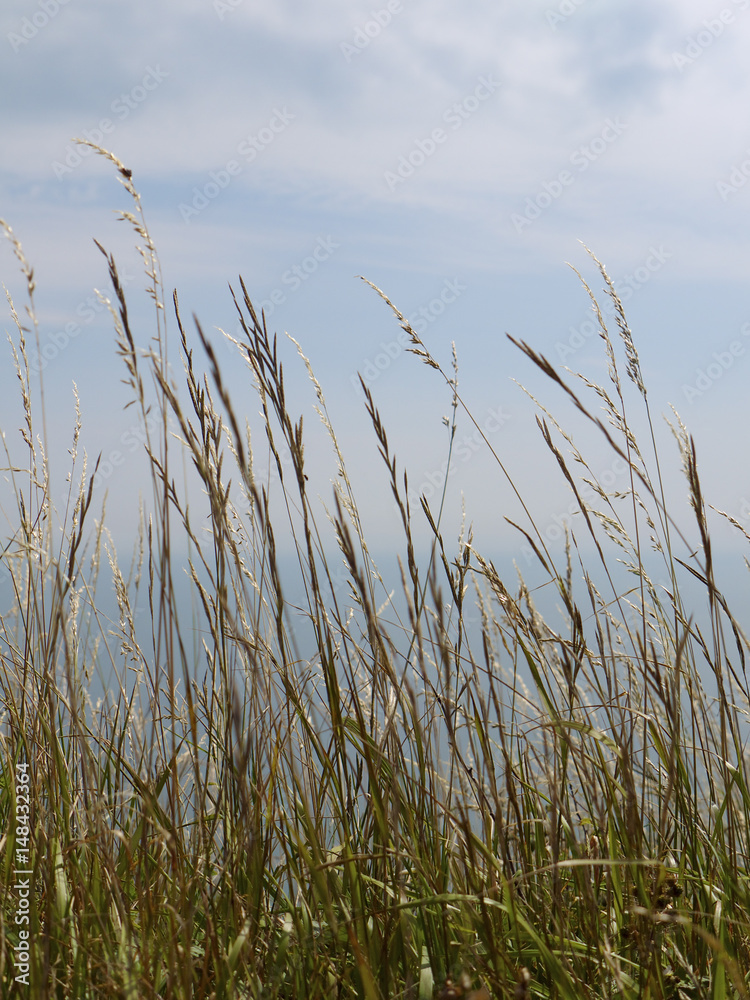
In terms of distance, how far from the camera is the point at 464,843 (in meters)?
1.22

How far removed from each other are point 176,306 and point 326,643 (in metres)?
0.65

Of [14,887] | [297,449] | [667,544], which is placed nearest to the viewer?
[297,449]

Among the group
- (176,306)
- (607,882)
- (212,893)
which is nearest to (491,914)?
(607,882)

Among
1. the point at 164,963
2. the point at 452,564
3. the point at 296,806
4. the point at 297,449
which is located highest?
the point at 297,449

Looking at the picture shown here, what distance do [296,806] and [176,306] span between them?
89cm

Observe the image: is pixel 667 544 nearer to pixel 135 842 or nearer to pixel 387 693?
pixel 387 693

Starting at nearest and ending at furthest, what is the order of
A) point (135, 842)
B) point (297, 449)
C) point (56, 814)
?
point (297, 449) → point (56, 814) → point (135, 842)

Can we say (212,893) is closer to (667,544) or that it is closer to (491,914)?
(491,914)

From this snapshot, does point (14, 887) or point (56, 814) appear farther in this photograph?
point (56, 814)

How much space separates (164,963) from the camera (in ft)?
3.97

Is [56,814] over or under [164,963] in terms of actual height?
over

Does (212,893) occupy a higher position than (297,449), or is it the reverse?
(297,449)

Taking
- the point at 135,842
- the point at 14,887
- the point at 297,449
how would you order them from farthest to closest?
the point at 135,842, the point at 14,887, the point at 297,449

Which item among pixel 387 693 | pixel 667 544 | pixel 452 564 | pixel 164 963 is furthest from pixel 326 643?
pixel 667 544
